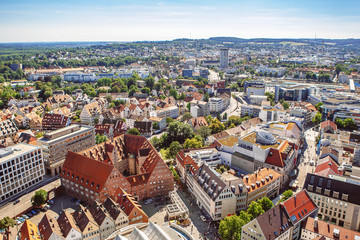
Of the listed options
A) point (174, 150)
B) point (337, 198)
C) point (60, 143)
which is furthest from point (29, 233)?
point (337, 198)

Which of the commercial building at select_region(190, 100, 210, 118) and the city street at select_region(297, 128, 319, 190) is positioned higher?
the commercial building at select_region(190, 100, 210, 118)

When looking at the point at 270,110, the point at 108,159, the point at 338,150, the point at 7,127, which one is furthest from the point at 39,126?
the point at 338,150

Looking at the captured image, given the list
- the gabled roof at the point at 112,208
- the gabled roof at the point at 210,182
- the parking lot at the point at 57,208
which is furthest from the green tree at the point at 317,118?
the parking lot at the point at 57,208

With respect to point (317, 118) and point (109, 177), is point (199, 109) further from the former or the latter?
point (109, 177)

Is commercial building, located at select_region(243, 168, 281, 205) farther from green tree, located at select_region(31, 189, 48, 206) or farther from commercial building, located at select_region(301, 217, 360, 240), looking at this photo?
green tree, located at select_region(31, 189, 48, 206)

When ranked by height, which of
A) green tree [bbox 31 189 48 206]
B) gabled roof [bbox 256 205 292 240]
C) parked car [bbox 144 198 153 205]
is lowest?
parked car [bbox 144 198 153 205]

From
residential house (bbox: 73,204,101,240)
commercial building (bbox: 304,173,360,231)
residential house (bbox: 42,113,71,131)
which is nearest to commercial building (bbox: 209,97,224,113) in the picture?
residential house (bbox: 42,113,71,131)

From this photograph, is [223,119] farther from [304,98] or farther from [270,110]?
[304,98]
